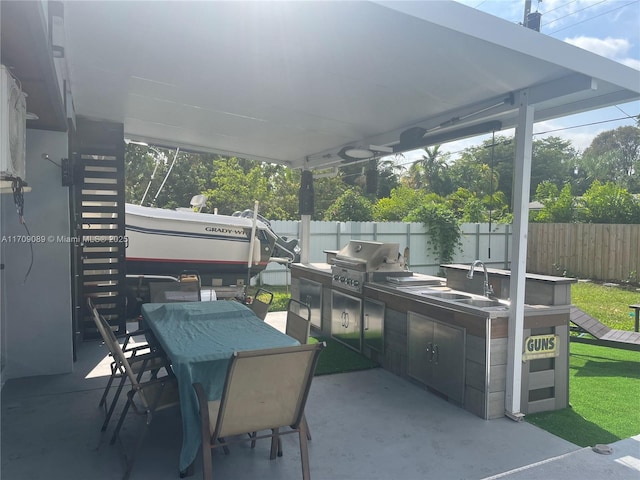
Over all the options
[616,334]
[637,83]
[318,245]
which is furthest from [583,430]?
[318,245]

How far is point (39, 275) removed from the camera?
4230 millimetres

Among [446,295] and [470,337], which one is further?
[446,295]

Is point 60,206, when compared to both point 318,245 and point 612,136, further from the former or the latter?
point 612,136


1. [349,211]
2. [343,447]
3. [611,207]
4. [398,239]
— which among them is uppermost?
[611,207]

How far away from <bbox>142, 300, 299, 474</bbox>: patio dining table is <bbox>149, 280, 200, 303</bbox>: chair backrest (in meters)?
0.87

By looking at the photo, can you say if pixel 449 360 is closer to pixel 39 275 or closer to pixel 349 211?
pixel 39 275

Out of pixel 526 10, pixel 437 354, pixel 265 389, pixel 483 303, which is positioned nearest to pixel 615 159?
pixel 526 10

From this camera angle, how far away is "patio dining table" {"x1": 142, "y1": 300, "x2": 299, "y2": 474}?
7.80 feet

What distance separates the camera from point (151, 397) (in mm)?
2703

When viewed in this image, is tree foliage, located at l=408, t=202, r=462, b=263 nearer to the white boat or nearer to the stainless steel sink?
the white boat

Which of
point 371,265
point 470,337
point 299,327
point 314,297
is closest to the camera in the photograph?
point 299,327

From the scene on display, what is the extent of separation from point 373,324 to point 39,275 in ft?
11.0

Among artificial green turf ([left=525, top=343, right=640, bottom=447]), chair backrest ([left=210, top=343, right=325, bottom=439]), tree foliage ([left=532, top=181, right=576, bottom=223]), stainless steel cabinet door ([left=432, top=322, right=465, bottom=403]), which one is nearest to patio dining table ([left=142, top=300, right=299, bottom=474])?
chair backrest ([left=210, top=343, right=325, bottom=439])

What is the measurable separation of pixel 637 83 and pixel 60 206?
4913 millimetres
